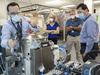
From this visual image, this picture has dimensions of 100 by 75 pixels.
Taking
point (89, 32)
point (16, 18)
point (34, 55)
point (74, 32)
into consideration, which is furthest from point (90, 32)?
point (74, 32)

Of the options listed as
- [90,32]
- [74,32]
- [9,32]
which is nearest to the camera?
[9,32]

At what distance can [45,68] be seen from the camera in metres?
3.63

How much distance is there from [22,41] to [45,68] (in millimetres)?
706

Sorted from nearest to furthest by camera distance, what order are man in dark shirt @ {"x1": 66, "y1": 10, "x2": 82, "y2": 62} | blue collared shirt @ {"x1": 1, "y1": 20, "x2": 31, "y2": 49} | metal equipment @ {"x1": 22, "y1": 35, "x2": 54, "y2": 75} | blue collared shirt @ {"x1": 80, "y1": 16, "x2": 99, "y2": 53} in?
blue collared shirt @ {"x1": 1, "y1": 20, "x2": 31, "y2": 49}
metal equipment @ {"x1": 22, "y1": 35, "x2": 54, "y2": 75}
blue collared shirt @ {"x1": 80, "y1": 16, "x2": 99, "y2": 53}
man in dark shirt @ {"x1": 66, "y1": 10, "x2": 82, "y2": 62}

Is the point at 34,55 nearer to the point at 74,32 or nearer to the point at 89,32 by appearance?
the point at 89,32

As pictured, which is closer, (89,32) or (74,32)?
(89,32)

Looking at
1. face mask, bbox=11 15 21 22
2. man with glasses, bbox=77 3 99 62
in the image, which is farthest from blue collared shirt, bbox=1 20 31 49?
man with glasses, bbox=77 3 99 62

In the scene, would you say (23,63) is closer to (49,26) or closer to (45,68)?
(45,68)

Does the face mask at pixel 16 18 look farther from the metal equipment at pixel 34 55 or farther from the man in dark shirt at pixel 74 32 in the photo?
the man in dark shirt at pixel 74 32

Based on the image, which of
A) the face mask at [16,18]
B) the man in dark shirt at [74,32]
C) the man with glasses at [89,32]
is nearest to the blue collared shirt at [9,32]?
the face mask at [16,18]

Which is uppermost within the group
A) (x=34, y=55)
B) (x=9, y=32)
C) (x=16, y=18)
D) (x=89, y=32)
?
(x=16, y=18)

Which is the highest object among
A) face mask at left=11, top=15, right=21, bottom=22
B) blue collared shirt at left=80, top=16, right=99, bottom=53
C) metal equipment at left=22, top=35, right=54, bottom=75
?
face mask at left=11, top=15, right=21, bottom=22

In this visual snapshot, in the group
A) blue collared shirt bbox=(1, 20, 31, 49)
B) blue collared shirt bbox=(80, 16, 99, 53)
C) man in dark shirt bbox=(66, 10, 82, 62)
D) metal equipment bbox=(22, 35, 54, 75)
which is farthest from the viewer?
man in dark shirt bbox=(66, 10, 82, 62)

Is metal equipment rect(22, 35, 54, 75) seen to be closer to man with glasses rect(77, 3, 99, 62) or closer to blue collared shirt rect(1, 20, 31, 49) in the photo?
blue collared shirt rect(1, 20, 31, 49)
